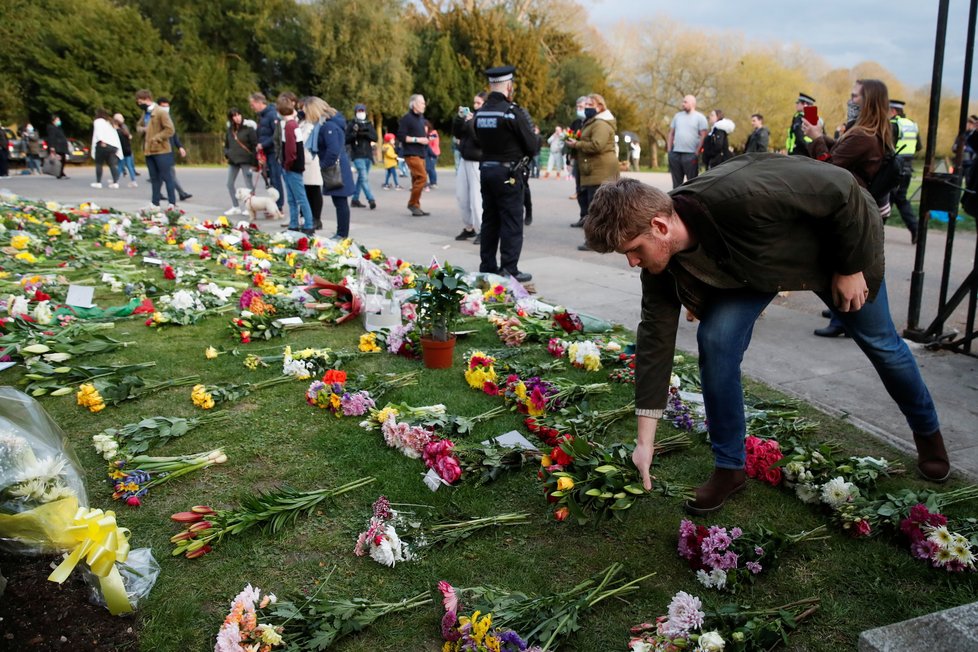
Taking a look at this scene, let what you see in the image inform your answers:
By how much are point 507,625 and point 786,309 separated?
5.06m

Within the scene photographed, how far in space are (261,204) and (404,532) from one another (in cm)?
1022

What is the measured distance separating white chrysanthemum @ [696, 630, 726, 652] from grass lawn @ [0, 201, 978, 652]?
280 millimetres

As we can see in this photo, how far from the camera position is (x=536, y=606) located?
2.34 metres

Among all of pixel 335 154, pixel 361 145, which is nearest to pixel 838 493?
pixel 335 154

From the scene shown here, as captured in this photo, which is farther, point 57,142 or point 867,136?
point 57,142

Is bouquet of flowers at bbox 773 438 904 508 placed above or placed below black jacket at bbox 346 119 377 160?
below

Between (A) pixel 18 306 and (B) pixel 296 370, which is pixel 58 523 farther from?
(A) pixel 18 306

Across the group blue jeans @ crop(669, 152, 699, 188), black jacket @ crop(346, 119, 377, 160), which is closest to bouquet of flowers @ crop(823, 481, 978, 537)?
blue jeans @ crop(669, 152, 699, 188)

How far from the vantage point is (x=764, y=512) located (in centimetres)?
301

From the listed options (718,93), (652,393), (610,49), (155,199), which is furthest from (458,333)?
(610,49)

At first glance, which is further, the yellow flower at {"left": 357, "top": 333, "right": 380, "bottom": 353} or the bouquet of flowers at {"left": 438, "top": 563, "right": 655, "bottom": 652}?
the yellow flower at {"left": 357, "top": 333, "right": 380, "bottom": 353}

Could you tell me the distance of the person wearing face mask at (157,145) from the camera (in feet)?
38.6

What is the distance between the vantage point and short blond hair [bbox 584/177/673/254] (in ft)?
7.55

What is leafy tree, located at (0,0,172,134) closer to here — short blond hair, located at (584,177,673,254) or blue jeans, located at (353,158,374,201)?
blue jeans, located at (353,158,374,201)
